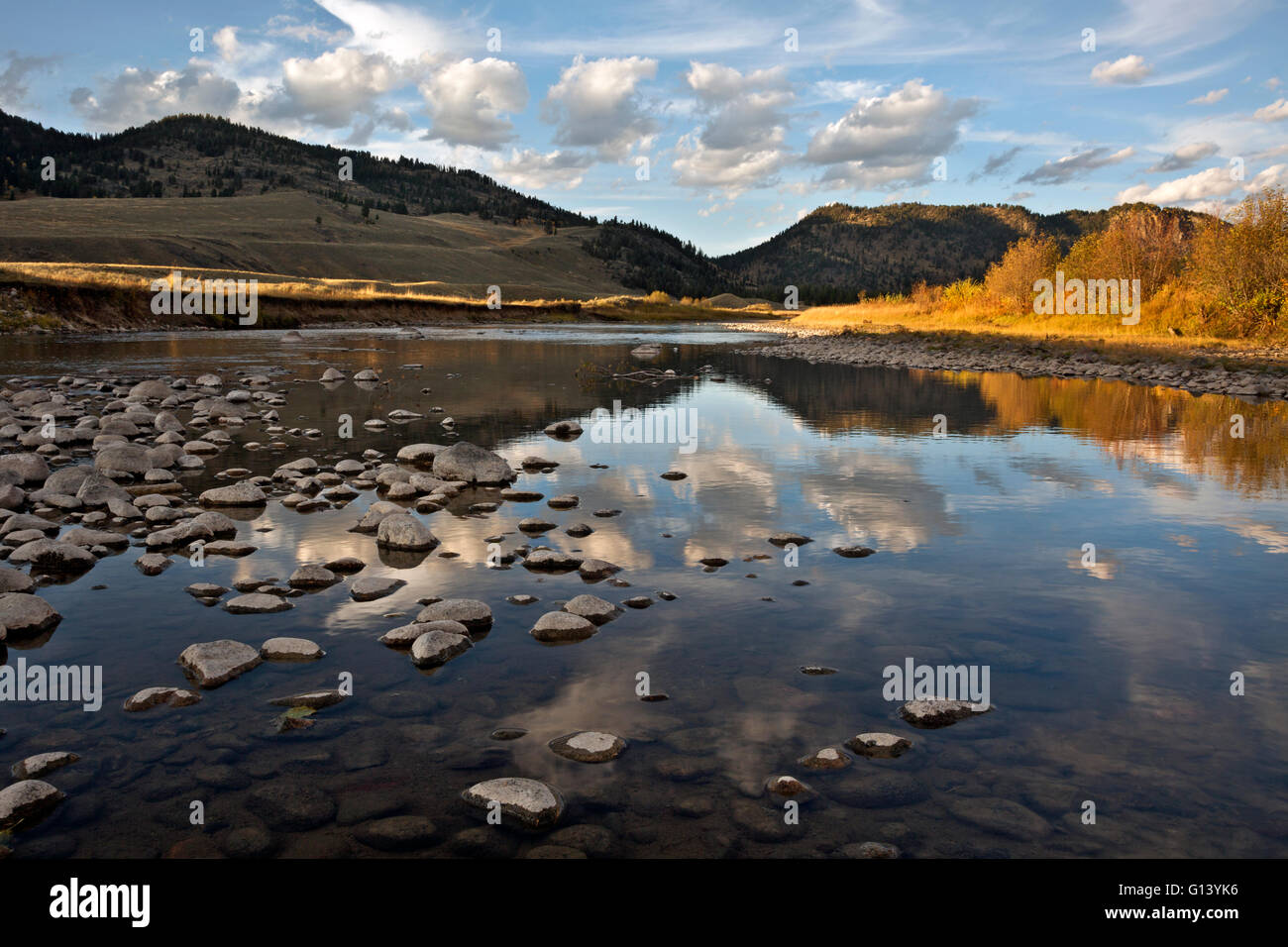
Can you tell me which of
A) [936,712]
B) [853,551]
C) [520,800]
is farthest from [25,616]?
[853,551]

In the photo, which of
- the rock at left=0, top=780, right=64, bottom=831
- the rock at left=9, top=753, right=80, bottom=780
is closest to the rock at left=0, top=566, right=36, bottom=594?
the rock at left=9, top=753, right=80, bottom=780

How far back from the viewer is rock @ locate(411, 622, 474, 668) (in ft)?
22.2

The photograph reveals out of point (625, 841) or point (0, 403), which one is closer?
point (625, 841)

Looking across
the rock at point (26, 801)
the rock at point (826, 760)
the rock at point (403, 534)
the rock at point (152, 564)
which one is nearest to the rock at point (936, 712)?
the rock at point (826, 760)

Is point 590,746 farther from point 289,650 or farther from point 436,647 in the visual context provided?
point 289,650

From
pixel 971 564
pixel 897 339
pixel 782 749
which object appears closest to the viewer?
pixel 782 749

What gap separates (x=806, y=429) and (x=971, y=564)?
11.2 metres

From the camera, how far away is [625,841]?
4.52m

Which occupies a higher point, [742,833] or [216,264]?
[216,264]

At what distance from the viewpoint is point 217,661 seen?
21.2ft
